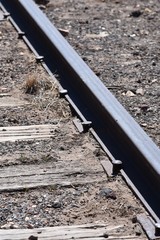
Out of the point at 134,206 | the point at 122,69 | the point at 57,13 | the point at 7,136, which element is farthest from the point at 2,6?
the point at 134,206

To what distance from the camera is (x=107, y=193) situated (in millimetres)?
4707

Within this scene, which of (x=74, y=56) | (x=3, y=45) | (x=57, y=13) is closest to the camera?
(x=74, y=56)

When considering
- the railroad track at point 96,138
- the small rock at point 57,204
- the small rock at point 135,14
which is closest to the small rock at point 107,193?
the railroad track at point 96,138

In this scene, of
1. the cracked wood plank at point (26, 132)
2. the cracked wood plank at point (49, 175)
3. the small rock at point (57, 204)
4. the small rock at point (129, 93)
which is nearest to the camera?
the small rock at point (57, 204)

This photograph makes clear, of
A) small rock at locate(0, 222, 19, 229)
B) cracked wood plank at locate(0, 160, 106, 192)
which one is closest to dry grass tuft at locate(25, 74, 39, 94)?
cracked wood plank at locate(0, 160, 106, 192)

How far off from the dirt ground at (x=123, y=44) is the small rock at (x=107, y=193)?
914mm

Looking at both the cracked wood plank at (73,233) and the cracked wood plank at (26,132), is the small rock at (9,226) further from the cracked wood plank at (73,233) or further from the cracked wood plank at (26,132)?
the cracked wood plank at (26,132)

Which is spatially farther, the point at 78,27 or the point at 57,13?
the point at 57,13

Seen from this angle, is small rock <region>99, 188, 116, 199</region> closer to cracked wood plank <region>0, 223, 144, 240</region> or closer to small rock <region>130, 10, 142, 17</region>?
cracked wood plank <region>0, 223, 144, 240</region>

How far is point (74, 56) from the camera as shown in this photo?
6906 millimetres

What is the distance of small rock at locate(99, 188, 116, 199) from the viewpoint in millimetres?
4680

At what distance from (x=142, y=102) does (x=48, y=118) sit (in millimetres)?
812

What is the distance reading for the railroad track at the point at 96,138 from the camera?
4.59 metres

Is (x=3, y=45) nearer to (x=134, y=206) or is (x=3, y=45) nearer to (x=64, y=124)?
(x=64, y=124)
